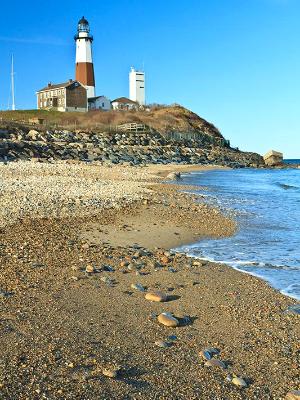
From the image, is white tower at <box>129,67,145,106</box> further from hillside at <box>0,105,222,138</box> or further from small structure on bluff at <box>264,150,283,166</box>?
small structure on bluff at <box>264,150,283,166</box>

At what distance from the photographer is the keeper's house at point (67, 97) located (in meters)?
72.8

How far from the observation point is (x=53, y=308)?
547 centimetres

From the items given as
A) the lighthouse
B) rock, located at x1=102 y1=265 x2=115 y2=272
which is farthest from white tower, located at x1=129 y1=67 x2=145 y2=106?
rock, located at x1=102 y1=265 x2=115 y2=272

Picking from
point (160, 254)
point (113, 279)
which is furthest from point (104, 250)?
point (113, 279)

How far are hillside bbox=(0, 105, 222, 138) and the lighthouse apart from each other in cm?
742

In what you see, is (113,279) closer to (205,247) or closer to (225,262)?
(225,262)

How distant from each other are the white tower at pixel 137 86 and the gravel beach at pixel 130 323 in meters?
81.6

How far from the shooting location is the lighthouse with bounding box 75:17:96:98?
251 feet

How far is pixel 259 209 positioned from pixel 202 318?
11.7 metres

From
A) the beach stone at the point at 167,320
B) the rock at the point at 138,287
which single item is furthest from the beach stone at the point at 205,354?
the rock at the point at 138,287

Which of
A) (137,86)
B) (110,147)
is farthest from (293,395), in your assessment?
(137,86)

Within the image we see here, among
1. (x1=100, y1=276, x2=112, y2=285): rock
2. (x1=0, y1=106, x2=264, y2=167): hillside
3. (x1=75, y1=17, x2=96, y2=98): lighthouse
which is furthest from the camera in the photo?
(x1=75, y1=17, x2=96, y2=98): lighthouse

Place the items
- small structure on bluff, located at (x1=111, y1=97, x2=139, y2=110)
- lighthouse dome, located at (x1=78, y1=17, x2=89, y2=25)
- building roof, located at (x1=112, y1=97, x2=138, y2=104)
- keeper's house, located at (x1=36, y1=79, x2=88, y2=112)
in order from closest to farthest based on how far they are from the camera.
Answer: keeper's house, located at (x1=36, y1=79, x2=88, y2=112)
lighthouse dome, located at (x1=78, y1=17, x2=89, y2=25)
small structure on bluff, located at (x1=111, y1=97, x2=139, y2=110)
building roof, located at (x1=112, y1=97, x2=138, y2=104)

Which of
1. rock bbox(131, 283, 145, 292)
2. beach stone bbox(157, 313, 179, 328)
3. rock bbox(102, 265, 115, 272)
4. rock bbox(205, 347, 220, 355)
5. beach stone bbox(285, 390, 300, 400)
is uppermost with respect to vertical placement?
rock bbox(102, 265, 115, 272)
